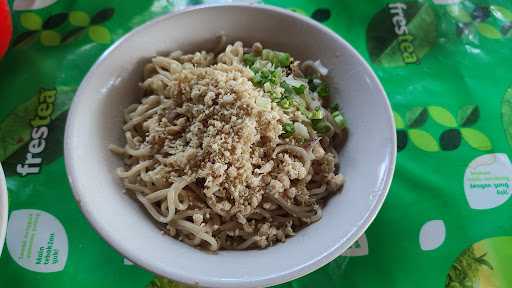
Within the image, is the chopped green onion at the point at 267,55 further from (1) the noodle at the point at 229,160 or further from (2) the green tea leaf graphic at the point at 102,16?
(2) the green tea leaf graphic at the point at 102,16

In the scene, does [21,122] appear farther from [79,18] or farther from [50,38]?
[79,18]

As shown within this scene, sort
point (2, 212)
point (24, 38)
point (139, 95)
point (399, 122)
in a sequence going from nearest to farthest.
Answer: point (2, 212) < point (139, 95) < point (399, 122) < point (24, 38)

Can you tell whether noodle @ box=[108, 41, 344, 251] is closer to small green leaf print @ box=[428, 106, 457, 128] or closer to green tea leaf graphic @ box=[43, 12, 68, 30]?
small green leaf print @ box=[428, 106, 457, 128]

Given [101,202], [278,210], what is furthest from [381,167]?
[101,202]

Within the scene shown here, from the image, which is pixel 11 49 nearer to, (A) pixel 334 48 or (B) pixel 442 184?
(A) pixel 334 48

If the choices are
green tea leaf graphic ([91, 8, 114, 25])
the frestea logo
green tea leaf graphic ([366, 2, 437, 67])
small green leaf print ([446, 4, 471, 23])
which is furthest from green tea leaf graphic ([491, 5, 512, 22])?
green tea leaf graphic ([91, 8, 114, 25])

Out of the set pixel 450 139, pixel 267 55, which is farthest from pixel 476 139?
pixel 267 55
